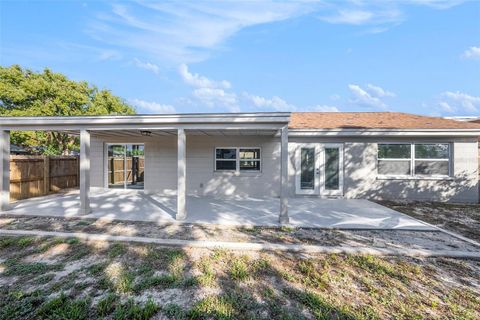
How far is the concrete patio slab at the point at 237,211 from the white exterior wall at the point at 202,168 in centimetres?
70

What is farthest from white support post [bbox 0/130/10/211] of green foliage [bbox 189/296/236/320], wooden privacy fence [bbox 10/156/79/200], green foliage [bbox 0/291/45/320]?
green foliage [bbox 189/296/236/320]

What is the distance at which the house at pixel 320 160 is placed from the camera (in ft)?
29.4

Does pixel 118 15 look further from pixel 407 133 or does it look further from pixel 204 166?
pixel 407 133

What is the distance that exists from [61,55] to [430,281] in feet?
86.0

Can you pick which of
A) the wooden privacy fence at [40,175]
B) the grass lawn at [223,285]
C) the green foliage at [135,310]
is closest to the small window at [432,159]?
the grass lawn at [223,285]

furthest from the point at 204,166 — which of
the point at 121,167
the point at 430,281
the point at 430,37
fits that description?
the point at 430,37

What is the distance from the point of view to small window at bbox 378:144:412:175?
9.23m

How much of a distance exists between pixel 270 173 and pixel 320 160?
6.89 ft

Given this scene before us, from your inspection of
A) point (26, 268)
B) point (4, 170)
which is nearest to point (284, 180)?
point (26, 268)

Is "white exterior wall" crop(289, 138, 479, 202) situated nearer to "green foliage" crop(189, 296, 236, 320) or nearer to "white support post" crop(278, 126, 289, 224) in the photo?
"white support post" crop(278, 126, 289, 224)

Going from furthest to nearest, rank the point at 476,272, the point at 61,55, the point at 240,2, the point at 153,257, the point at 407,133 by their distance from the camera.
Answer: the point at 61,55 → the point at 240,2 → the point at 407,133 → the point at 153,257 → the point at 476,272

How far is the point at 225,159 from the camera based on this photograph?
997cm

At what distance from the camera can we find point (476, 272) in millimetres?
3596

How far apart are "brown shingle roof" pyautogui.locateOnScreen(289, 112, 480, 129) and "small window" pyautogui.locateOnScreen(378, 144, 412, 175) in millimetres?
807
